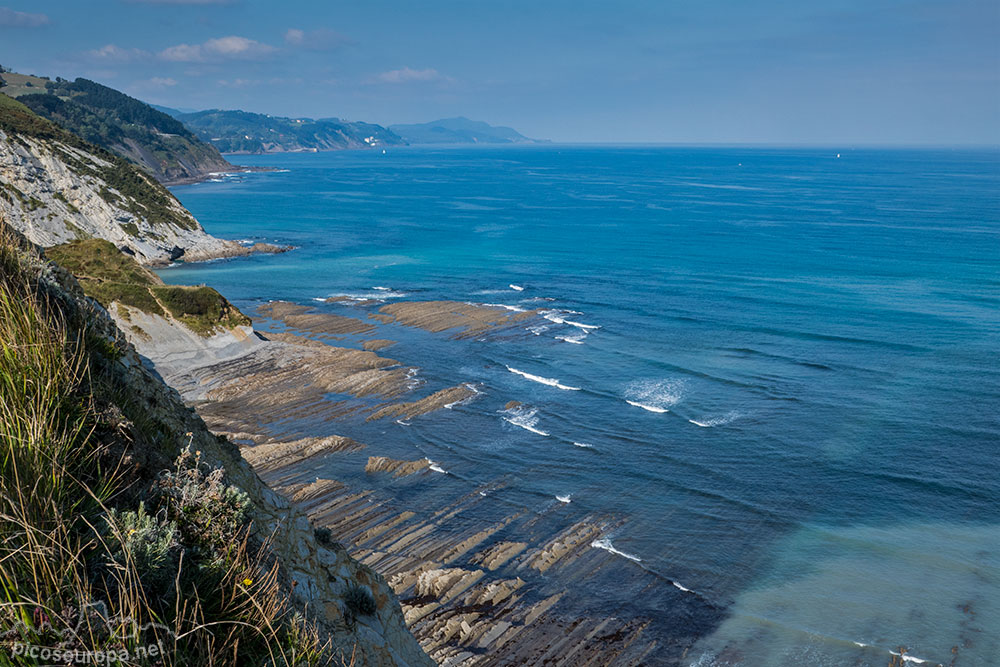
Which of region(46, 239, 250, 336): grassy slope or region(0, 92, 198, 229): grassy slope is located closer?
region(46, 239, 250, 336): grassy slope

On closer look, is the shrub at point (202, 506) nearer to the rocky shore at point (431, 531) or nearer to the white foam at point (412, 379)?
the rocky shore at point (431, 531)

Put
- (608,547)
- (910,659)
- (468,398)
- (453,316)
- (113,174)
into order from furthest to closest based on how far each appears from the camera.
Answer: (113,174) → (453,316) → (468,398) → (608,547) → (910,659)

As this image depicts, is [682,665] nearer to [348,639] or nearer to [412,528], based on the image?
[412,528]

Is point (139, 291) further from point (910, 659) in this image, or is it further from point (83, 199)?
point (910, 659)

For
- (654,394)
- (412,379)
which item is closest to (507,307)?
(412,379)

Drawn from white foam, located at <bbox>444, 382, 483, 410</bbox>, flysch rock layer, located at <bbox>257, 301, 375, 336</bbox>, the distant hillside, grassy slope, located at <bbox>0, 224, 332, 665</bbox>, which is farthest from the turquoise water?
the distant hillside

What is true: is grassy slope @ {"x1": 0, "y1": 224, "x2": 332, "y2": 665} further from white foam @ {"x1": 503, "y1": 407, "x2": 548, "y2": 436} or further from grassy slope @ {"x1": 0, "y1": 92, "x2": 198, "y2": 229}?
grassy slope @ {"x1": 0, "y1": 92, "x2": 198, "y2": 229}
